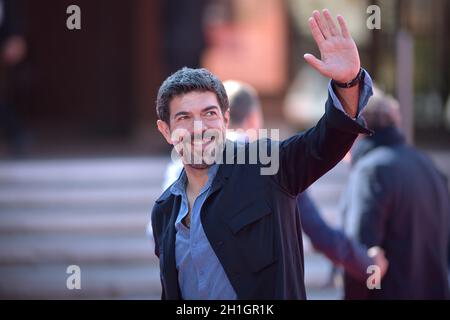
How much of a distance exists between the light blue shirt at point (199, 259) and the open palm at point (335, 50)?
0.06 meters

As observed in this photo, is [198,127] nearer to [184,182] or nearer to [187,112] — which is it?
[187,112]

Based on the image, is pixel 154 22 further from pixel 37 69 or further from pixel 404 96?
pixel 404 96

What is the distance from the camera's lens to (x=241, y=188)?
283 centimetres

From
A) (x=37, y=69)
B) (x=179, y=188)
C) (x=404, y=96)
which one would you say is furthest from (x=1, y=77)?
(x=179, y=188)

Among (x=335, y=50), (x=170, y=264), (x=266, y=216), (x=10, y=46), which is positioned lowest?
(x=170, y=264)

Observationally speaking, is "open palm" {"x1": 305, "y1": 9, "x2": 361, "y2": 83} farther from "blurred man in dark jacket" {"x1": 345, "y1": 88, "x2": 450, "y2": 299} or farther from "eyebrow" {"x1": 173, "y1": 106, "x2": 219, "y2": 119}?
"blurred man in dark jacket" {"x1": 345, "y1": 88, "x2": 450, "y2": 299}

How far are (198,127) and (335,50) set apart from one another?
1.69ft

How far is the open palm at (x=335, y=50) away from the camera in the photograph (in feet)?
8.67

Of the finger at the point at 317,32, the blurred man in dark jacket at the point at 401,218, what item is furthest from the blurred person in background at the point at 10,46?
the finger at the point at 317,32

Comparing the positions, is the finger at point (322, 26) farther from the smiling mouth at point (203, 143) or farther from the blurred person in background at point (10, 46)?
the blurred person in background at point (10, 46)

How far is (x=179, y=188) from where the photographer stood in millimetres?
2980

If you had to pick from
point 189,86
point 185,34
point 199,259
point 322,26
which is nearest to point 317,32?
point 322,26

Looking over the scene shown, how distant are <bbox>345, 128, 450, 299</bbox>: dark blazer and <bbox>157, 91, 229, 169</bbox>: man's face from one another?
1633mm

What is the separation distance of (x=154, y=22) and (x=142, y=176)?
3.33 m
